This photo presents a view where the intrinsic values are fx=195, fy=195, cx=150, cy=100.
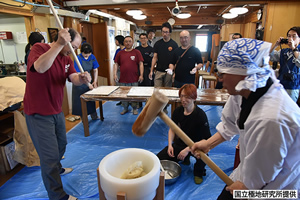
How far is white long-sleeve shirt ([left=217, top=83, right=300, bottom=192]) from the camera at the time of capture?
72cm

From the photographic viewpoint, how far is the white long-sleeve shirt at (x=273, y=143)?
2.37 ft

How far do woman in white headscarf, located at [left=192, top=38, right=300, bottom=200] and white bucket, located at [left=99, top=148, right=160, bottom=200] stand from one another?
1.37 ft

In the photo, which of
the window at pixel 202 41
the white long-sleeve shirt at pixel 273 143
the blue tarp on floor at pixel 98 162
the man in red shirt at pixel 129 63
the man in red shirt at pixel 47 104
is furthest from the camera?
the window at pixel 202 41

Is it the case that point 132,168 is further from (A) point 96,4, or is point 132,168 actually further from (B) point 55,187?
(A) point 96,4

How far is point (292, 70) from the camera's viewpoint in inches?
110

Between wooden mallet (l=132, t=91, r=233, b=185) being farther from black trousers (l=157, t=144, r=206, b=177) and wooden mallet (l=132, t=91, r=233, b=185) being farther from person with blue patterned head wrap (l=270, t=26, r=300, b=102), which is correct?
person with blue patterned head wrap (l=270, t=26, r=300, b=102)

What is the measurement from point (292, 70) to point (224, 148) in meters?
1.51

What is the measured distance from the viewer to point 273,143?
0.72m

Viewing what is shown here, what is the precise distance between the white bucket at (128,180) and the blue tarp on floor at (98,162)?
0.86 metres

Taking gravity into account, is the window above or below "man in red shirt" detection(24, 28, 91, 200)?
above

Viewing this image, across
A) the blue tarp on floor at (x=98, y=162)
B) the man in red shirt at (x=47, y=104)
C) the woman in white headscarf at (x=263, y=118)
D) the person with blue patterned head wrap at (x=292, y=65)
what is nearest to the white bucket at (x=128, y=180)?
the woman in white headscarf at (x=263, y=118)

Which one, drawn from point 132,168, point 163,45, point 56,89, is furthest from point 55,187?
point 163,45

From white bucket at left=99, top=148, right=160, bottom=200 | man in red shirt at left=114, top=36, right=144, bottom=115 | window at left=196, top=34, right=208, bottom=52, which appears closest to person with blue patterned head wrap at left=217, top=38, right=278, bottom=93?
white bucket at left=99, top=148, right=160, bottom=200

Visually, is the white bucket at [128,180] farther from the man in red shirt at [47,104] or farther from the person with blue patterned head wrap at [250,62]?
the man in red shirt at [47,104]
